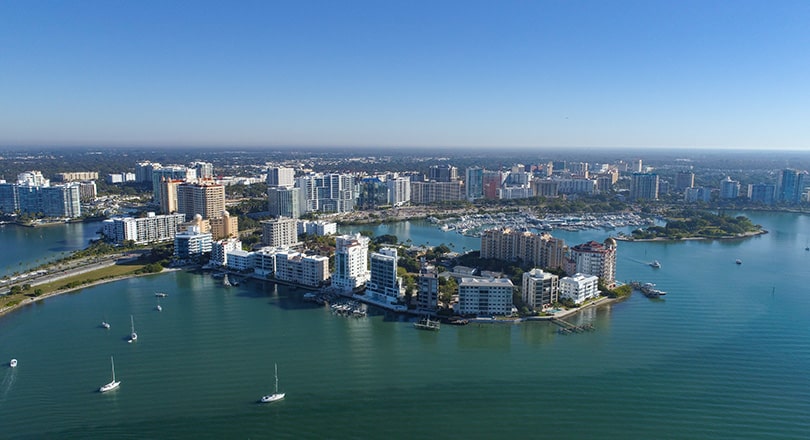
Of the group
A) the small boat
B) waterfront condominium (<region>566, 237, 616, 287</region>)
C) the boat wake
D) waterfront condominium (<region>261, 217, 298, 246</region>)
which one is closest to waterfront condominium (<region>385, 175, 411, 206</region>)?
waterfront condominium (<region>261, 217, 298, 246</region>)

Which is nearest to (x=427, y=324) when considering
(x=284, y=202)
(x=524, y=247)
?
(x=524, y=247)

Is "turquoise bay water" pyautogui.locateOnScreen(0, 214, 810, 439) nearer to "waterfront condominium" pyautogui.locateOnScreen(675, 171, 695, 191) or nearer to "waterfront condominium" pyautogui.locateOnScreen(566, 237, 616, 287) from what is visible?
"waterfront condominium" pyautogui.locateOnScreen(566, 237, 616, 287)

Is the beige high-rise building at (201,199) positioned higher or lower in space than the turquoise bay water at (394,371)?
higher

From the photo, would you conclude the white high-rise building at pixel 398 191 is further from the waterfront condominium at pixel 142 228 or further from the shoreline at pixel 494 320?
the shoreline at pixel 494 320

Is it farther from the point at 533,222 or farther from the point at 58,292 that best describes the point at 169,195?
the point at 533,222

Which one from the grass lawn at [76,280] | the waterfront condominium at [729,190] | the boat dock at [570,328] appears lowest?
the boat dock at [570,328]

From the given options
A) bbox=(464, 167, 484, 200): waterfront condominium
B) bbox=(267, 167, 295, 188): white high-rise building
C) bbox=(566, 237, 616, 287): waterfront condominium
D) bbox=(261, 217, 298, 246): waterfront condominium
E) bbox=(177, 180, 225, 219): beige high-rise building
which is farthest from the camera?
bbox=(267, 167, 295, 188): white high-rise building

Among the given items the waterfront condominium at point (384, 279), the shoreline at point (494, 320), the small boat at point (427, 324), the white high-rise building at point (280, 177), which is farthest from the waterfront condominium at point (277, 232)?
the white high-rise building at point (280, 177)

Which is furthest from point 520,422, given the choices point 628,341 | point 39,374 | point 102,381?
point 39,374
